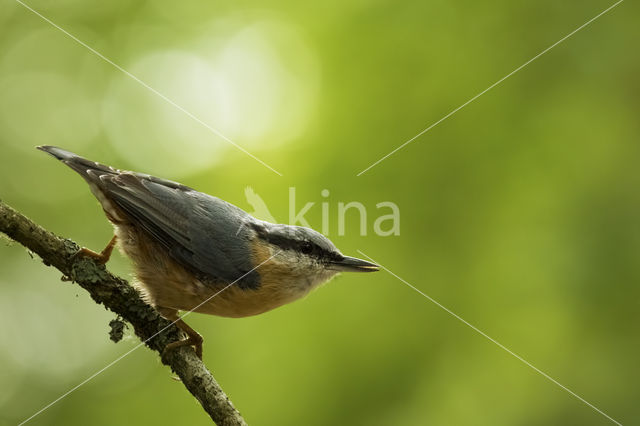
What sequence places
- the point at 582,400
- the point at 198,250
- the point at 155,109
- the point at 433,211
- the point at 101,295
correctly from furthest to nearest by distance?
the point at 155,109, the point at 433,211, the point at 582,400, the point at 198,250, the point at 101,295

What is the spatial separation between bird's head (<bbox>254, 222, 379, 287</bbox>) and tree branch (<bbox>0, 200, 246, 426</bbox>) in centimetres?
98

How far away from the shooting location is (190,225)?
3.34m

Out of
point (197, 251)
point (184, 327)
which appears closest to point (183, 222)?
point (197, 251)

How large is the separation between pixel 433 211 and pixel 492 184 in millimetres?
649

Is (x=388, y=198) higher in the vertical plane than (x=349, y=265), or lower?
higher

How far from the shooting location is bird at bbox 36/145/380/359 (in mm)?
3154

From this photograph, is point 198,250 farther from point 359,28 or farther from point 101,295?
point 359,28

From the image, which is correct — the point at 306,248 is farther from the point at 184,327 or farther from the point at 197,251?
the point at 184,327

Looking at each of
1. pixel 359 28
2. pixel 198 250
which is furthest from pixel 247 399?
pixel 359 28

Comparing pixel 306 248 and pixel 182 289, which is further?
pixel 306 248

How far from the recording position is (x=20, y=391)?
5703 mm

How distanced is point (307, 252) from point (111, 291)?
1.32m

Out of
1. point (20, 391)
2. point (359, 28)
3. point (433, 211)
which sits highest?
point (359, 28)

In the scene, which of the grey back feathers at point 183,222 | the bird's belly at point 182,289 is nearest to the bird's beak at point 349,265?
the bird's belly at point 182,289
